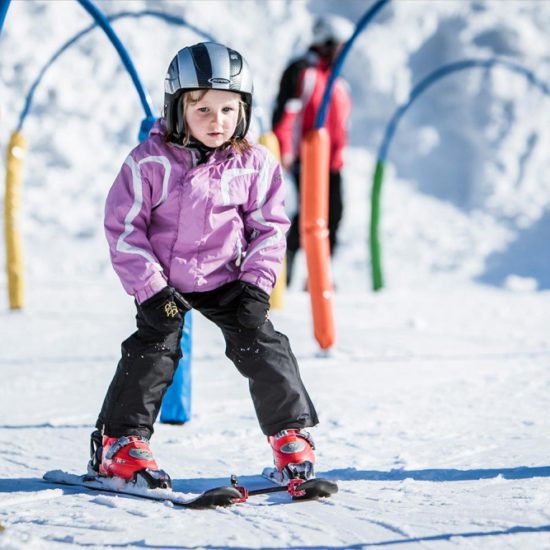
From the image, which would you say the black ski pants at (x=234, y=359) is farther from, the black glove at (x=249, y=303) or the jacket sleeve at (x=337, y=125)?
the jacket sleeve at (x=337, y=125)

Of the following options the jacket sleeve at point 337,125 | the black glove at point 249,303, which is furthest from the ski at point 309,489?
the jacket sleeve at point 337,125

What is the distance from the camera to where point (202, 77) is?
2.51 meters

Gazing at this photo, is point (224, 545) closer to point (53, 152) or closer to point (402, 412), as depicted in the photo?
point (402, 412)

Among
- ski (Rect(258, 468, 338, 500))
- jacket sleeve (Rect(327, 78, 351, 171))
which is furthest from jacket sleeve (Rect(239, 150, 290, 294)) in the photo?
jacket sleeve (Rect(327, 78, 351, 171))

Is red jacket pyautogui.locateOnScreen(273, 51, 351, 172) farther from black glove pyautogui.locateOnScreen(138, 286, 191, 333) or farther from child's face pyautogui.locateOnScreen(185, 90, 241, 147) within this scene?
black glove pyautogui.locateOnScreen(138, 286, 191, 333)

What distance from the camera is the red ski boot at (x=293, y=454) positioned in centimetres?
246

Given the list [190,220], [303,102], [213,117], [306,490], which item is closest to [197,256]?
[190,220]

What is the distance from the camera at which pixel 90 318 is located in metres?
5.83

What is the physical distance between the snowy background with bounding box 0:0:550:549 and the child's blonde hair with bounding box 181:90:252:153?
906mm

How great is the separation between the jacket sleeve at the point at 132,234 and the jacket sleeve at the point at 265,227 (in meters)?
0.25

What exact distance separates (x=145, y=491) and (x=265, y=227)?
2.49ft

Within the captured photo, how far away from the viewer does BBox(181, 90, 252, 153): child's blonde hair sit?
2543mm

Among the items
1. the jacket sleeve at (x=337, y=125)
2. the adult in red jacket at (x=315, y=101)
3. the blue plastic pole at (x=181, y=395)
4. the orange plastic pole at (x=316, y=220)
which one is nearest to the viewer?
the blue plastic pole at (x=181, y=395)

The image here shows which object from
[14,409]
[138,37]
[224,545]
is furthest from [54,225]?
[224,545]
